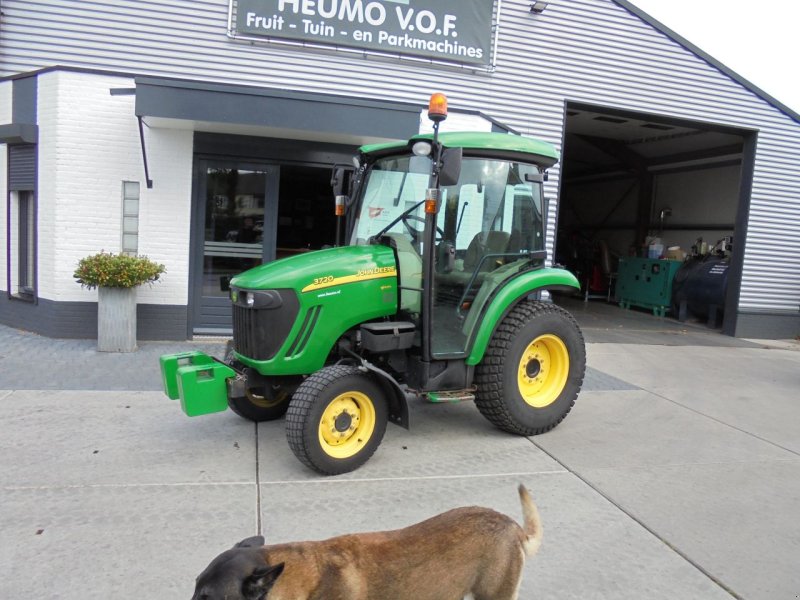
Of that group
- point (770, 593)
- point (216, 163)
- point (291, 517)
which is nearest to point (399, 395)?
point (291, 517)

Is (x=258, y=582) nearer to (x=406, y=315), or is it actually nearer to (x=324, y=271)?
(x=324, y=271)

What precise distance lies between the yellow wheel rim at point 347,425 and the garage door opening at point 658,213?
8118mm

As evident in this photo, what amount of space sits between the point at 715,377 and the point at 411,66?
19.8 ft

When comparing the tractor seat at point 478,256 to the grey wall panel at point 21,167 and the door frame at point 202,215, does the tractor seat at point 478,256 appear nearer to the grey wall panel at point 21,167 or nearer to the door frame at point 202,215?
the door frame at point 202,215

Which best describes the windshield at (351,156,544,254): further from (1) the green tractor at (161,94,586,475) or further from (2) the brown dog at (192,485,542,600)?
(2) the brown dog at (192,485,542,600)

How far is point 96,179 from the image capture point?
838 centimetres

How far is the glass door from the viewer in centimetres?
886

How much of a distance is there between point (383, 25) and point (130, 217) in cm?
443

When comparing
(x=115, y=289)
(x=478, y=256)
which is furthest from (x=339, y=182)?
(x=115, y=289)

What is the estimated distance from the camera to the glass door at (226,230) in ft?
29.1

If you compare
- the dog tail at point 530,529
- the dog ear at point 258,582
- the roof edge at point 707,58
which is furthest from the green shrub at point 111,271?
the roof edge at point 707,58

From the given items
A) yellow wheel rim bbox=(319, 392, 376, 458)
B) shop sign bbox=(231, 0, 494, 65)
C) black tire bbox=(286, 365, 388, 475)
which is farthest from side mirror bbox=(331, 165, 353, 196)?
shop sign bbox=(231, 0, 494, 65)

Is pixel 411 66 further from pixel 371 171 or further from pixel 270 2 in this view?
pixel 371 171

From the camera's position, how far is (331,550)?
242cm
